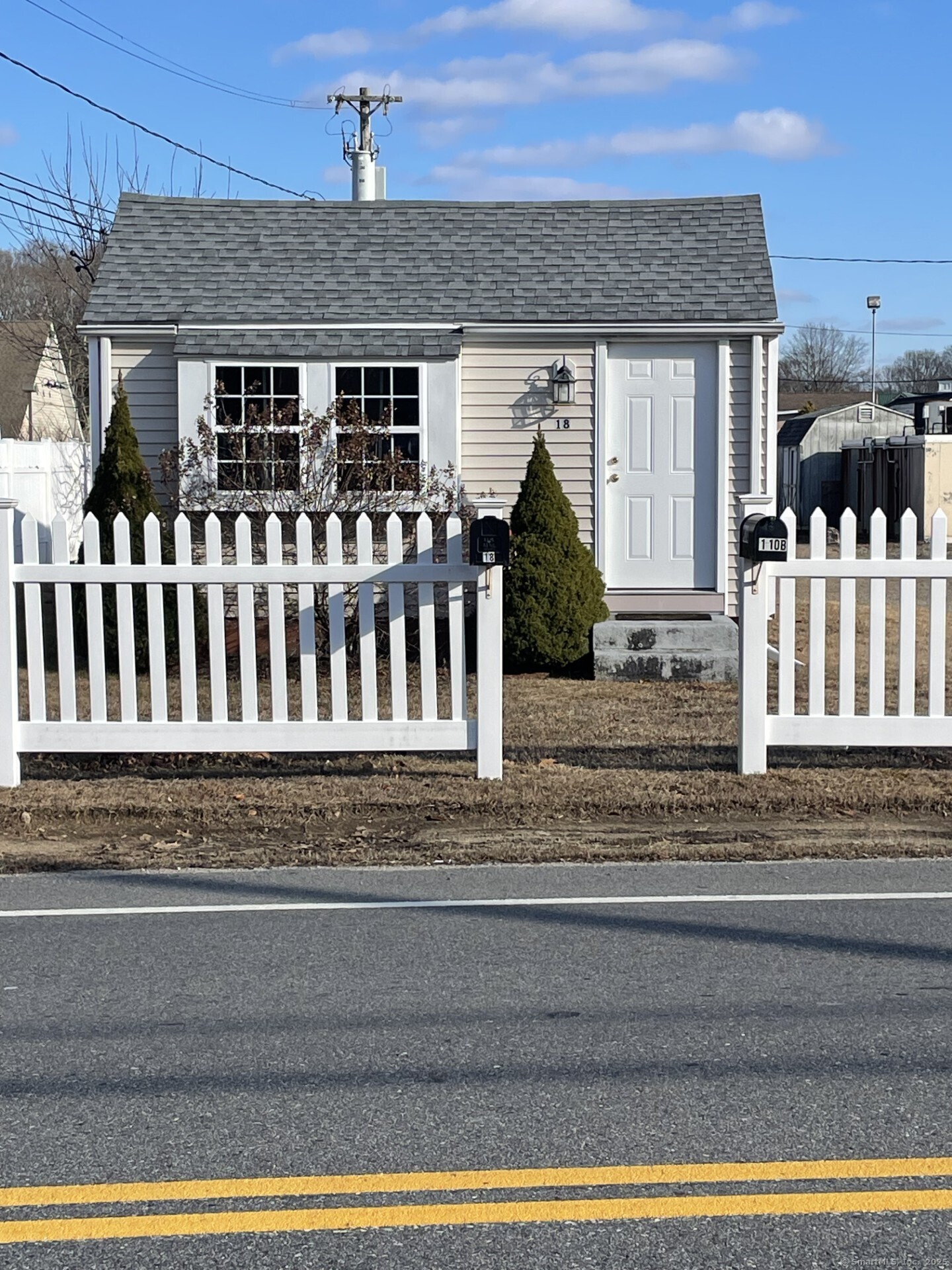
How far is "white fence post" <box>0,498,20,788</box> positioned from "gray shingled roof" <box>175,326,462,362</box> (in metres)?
5.84

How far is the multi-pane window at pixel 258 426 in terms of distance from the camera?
1277cm

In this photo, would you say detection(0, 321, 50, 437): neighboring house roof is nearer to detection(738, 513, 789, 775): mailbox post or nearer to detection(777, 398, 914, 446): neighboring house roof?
detection(777, 398, 914, 446): neighboring house roof

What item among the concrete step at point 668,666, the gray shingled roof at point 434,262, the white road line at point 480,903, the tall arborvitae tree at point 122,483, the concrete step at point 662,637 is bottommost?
the white road line at point 480,903

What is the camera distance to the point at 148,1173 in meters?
3.56

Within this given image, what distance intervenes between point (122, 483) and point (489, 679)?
5.68 metres

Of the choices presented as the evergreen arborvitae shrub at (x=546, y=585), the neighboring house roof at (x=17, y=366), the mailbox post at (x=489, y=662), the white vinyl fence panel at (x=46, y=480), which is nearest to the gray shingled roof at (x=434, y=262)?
the evergreen arborvitae shrub at (x=546, y=585)

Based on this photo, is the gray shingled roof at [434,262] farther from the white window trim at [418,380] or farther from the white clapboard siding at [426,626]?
the white clapboard siding at [426,626]

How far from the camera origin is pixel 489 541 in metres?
8.12

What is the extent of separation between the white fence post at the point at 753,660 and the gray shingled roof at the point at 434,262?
20.8 feet

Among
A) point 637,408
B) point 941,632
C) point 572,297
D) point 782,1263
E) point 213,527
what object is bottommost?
point 782,1263

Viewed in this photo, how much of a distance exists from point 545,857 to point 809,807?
1728 mm

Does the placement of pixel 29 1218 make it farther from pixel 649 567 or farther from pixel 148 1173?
pixel 649 567

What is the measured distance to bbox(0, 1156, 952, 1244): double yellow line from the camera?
3318mm

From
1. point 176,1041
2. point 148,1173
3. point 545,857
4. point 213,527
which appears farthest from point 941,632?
point 148,1173
